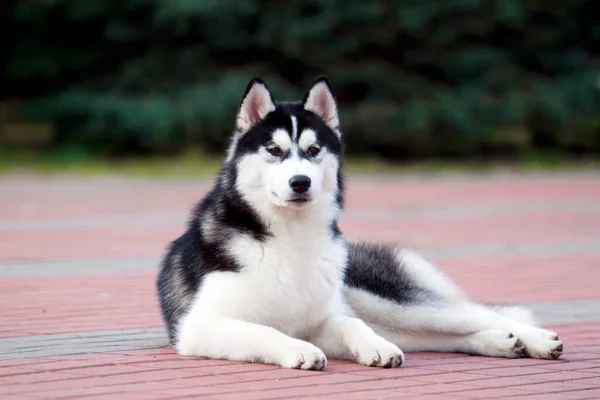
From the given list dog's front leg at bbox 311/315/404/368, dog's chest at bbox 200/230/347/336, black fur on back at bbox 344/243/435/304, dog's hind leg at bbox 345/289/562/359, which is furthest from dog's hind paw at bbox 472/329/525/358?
dog's chest at bbox 200/230/347/336

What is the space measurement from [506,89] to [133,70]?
9914mm

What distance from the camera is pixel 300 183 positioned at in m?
5.36

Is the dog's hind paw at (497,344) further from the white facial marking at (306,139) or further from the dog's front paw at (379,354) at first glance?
the white facial marking at (306,139)

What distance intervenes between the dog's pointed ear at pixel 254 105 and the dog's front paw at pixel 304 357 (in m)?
1.18

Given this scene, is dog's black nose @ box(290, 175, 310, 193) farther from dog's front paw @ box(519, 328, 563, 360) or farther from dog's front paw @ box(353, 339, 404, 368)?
dog's front paw @ box(519, 328, 563, 360)

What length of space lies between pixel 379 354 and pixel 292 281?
0.56 m

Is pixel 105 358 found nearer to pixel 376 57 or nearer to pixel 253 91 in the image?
pixel 253 91

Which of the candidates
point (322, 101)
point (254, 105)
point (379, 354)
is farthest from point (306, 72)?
point (379, 354)

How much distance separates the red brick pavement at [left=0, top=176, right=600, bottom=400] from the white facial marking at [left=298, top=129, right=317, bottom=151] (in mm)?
1106

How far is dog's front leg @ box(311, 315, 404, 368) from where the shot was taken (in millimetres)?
5434

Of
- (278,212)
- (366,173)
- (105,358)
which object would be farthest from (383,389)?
(366,173)

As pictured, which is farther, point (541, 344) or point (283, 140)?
point (541, 344)

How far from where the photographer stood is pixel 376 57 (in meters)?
30.0

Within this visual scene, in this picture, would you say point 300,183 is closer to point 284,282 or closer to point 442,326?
point 284,282
